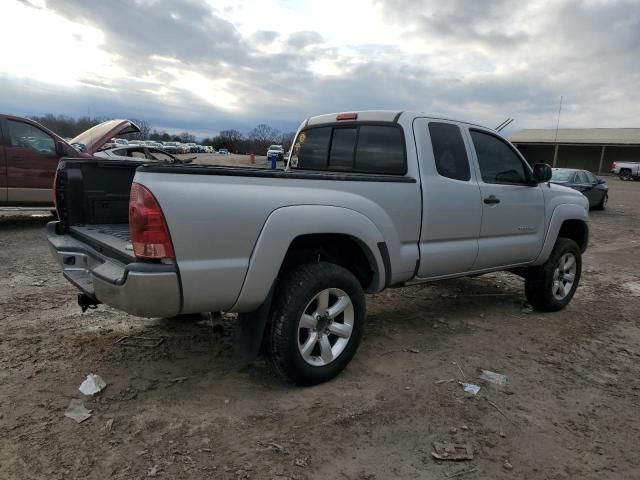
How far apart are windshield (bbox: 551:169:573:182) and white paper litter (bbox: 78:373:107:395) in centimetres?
1637

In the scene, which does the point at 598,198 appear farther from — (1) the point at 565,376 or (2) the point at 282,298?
(2) the point at 282,298

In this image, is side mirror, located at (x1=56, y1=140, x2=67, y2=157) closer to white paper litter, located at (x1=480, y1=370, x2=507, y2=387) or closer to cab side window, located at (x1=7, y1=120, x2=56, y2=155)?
cab side window, located at (x1=7, y1=120, x2=56, y2=155)

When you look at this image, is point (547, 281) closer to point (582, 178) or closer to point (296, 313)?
point (296, 313)

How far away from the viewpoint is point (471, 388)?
11.7ft

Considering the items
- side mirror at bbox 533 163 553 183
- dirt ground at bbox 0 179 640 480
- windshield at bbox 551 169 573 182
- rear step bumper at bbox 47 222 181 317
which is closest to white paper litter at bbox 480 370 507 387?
dirt ground at bbox 0 179 640 480

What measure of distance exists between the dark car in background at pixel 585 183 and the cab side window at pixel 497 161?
41.4ft

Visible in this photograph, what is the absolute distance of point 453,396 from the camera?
11.2ft

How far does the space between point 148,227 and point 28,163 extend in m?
7.62

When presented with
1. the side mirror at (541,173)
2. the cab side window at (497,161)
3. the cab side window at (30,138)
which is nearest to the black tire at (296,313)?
the cab side window at (497,161)

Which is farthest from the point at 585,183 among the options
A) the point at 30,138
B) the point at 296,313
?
the point at 296,313

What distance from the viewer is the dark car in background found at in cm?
1684

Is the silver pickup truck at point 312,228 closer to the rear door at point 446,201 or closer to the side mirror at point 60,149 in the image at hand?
the rear door at point 446,201

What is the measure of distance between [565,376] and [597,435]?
868mm

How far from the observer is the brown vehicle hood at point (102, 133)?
9.62 m
